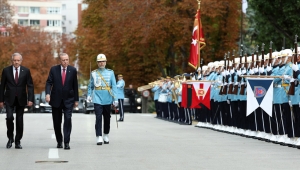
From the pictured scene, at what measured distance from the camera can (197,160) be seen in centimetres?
1627

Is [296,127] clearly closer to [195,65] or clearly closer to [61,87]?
[61,87]

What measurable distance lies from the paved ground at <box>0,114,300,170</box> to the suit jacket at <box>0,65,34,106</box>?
93cm

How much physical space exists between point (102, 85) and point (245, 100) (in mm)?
4938

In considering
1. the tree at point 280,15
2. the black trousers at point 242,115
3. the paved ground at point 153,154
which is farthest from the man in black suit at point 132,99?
the paved ground at point 153,154

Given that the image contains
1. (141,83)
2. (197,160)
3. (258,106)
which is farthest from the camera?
(141,83)

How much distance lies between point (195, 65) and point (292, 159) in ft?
63.1

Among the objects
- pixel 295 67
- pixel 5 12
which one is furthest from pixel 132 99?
pixel 295 67

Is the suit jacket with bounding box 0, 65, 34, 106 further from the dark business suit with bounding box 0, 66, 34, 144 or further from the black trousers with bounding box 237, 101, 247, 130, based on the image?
the black trousers with bounding box 237, 101, 247, 130

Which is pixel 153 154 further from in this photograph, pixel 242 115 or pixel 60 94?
pixel 242 115

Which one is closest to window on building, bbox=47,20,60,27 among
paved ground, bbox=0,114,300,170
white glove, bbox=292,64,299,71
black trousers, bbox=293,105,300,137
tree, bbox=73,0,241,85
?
tree, bbox=73,0,241,85

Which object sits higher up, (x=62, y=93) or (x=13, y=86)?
(x=13, y=86)

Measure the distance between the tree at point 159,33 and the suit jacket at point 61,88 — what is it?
33331 mm

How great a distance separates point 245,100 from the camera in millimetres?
24266

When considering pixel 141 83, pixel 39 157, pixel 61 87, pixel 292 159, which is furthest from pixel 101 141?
pixel 141 83
